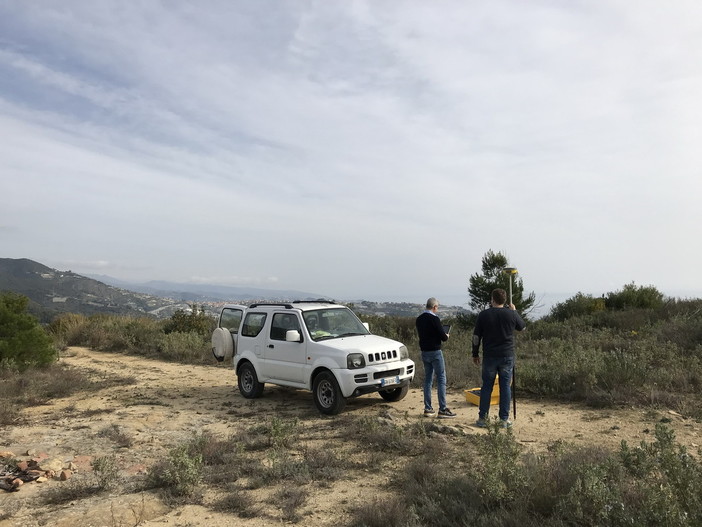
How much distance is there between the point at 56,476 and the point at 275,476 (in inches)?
107

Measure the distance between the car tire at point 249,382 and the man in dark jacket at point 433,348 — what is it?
367 cm

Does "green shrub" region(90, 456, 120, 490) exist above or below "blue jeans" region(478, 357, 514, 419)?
below

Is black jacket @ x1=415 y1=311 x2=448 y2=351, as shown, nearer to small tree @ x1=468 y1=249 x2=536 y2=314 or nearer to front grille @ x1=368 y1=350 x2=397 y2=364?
front grille @ x1=368 y1=350 x2=397 y2=364

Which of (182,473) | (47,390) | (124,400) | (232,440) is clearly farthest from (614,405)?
(47,390)

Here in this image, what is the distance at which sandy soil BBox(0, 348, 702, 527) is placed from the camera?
5.06 metres

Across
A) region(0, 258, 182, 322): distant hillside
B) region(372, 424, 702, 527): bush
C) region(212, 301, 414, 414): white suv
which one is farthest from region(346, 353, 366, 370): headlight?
region(0, 258, 182, 322): distant hillside

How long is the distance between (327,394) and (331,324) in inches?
56.7

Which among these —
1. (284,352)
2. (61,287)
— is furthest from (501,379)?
(61,287)

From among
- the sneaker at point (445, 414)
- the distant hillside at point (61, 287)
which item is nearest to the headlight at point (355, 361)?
the sneaker at point (445, 414)

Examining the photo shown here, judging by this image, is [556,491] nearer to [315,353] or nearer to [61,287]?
[315,353]

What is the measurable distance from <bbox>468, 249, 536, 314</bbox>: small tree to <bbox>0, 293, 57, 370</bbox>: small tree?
2055cm

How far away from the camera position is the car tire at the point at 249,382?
10609mm

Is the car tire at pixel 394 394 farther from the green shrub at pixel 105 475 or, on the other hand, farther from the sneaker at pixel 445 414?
the green shrub at pixel 105 475

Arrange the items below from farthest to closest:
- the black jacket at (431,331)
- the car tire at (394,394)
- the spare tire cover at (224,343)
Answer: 1. the spare tire cover at (224,343)
2. the car tire at (394,394)
3. the black jacket at (431,331)
